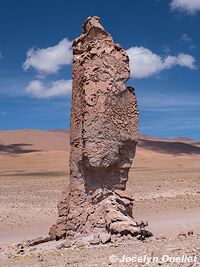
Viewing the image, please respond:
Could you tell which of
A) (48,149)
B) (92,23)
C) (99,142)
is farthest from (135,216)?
(48,149)

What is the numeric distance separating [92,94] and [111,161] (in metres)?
1.86

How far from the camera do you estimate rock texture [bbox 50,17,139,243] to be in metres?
12.1

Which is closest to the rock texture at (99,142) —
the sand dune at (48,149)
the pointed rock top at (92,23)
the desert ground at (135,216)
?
the pointed rock top at (92,23)

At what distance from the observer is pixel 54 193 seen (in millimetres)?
29375

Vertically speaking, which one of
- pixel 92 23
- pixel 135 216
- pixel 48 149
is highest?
pixel 48 149

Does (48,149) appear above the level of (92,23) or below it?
above

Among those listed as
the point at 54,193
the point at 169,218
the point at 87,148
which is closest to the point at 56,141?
the point at 54,193

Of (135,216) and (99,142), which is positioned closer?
(99,142)

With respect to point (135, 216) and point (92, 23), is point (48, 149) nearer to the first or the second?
point (135, 216)

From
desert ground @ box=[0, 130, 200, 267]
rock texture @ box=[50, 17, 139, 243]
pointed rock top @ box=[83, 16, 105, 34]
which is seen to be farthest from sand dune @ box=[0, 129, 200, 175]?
rock texture @ box=[50, 17, 139, 243]

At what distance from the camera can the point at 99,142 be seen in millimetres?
12102

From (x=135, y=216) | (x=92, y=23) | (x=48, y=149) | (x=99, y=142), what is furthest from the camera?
(x=48, y=149)

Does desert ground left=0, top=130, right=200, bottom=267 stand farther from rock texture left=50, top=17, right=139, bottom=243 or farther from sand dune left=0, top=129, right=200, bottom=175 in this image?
sand dune left=0, top=129, right=200, bottom=175

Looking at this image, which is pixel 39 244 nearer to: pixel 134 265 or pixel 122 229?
pixel 122 229
